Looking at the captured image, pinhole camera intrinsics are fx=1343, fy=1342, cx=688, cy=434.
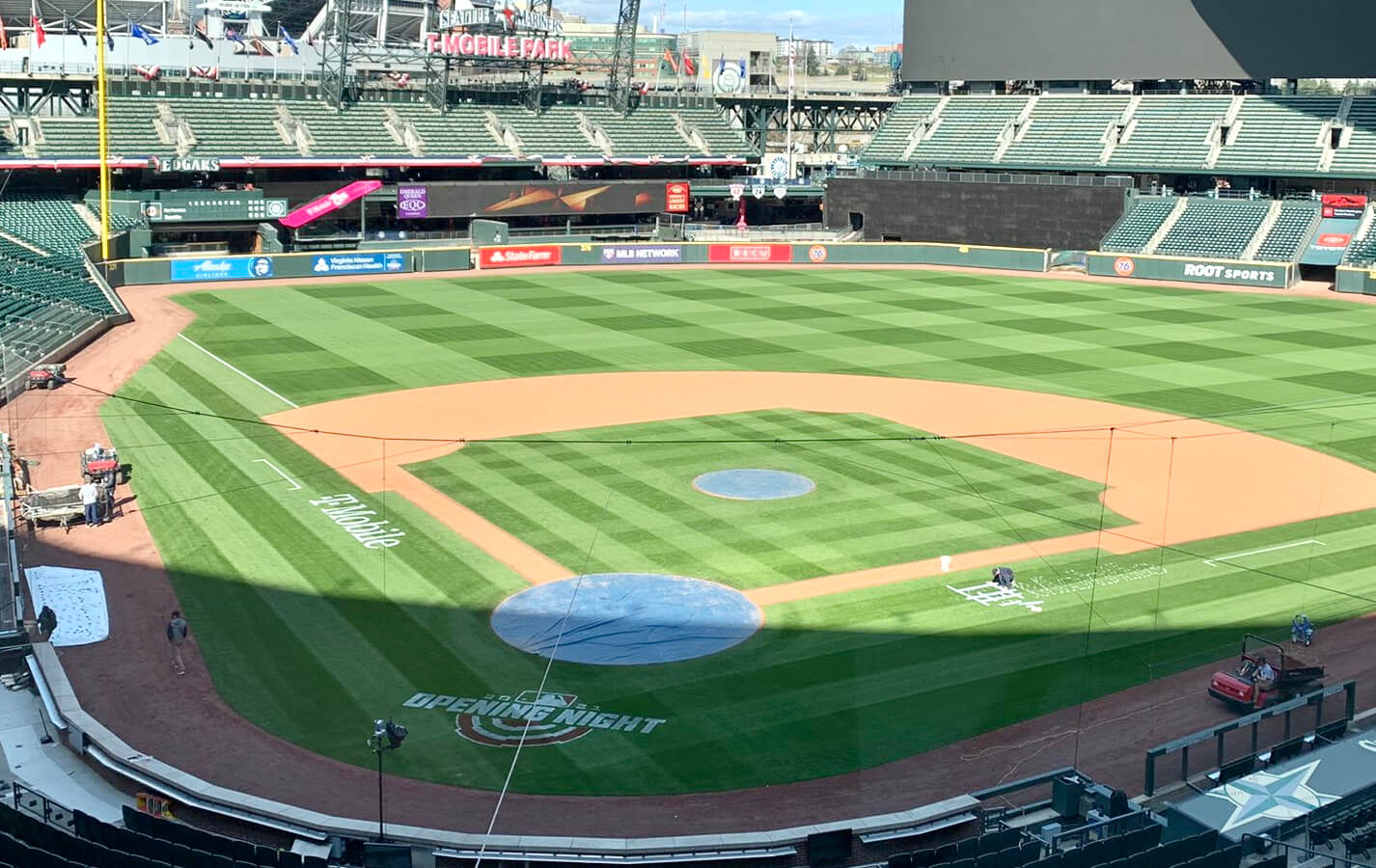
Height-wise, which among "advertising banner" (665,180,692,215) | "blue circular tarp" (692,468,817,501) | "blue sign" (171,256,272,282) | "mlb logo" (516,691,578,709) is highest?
"advertising banner" (665,180,692,215)

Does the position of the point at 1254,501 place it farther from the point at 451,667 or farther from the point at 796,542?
the point at 451,667

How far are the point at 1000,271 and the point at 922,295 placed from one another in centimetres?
1251

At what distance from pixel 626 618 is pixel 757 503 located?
772 centimetres

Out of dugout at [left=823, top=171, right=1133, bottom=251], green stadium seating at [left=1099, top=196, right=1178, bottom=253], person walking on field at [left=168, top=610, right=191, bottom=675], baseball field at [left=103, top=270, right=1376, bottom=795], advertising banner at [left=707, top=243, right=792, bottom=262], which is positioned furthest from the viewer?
advertising banner at [left=707, top=243, right=792, bottom=262]

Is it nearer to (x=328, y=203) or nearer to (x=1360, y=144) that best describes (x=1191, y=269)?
(x=1360, y=144)

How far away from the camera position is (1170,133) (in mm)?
82500

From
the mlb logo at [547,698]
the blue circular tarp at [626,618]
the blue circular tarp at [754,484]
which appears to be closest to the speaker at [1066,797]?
the blue circular tarp at [626,618]

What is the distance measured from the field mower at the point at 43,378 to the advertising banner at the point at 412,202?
4267cm

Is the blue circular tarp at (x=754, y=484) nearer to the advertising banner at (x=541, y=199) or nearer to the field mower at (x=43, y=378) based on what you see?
the field mower at (x=43, y=378)

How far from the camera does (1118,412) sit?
138 feet

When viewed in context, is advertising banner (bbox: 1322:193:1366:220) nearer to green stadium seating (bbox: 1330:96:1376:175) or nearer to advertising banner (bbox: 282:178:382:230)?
green stadium seating (bbox: 1330:96:1376:175)

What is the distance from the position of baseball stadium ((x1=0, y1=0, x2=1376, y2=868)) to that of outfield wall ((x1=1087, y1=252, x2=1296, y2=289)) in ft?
0.69

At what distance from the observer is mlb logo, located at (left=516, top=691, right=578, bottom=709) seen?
70.6 ft

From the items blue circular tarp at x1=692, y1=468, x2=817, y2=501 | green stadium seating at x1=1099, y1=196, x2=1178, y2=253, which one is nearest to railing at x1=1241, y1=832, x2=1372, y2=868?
blue circular tarp at x1=692, y1=468, x2=817, y2=501
